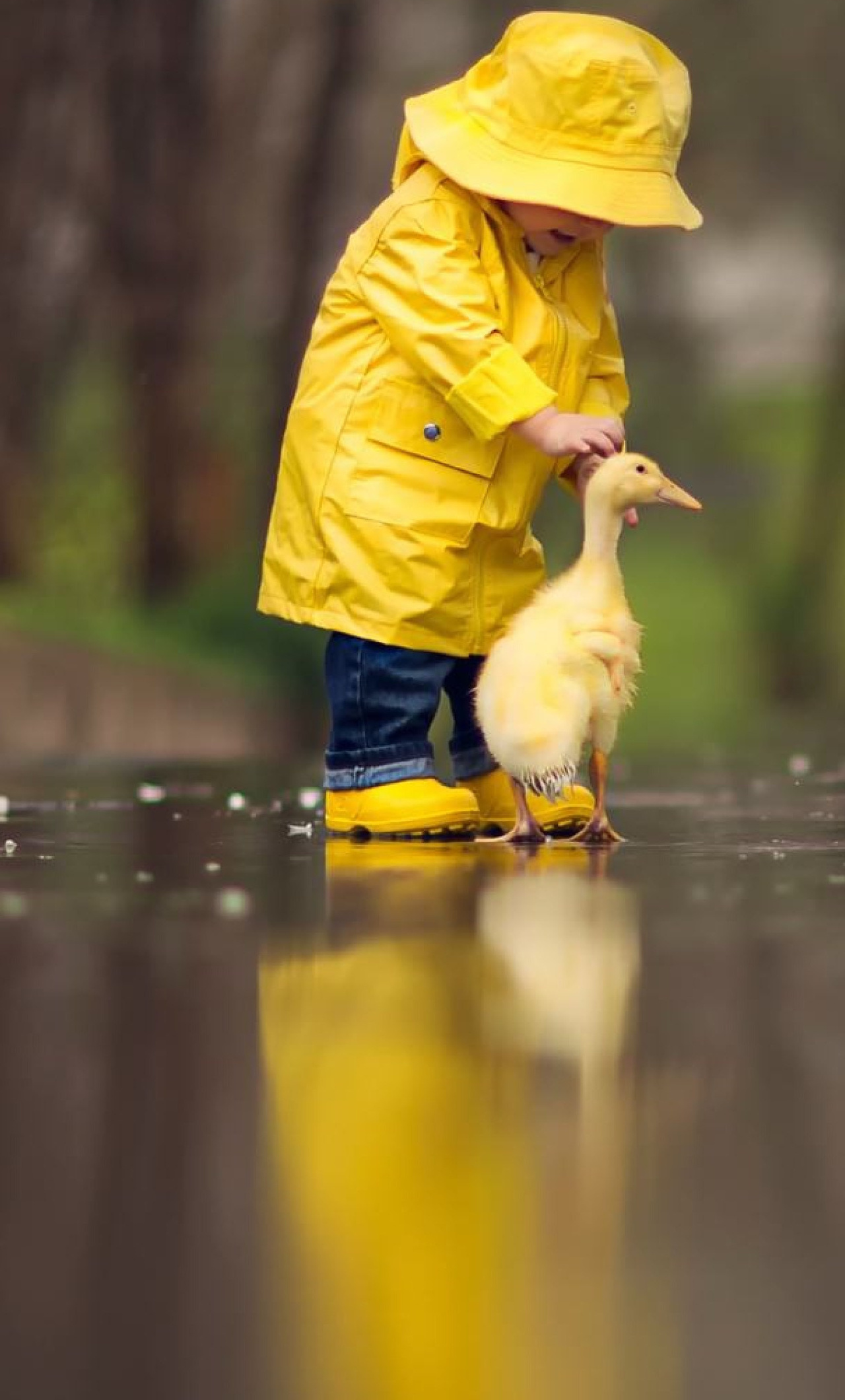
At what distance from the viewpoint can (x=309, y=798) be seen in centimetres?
719

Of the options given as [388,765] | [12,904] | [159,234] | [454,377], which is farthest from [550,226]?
[159,234]

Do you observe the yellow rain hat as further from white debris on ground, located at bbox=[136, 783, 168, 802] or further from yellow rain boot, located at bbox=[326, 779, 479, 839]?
white debris on ground, located at bbox=[136, 783, 168, 802]

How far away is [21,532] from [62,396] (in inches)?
35.6

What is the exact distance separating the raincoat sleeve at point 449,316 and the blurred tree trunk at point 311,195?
736 centimetres

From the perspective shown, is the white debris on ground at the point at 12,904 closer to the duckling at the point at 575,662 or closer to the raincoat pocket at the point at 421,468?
the duckling at the point at 575,662

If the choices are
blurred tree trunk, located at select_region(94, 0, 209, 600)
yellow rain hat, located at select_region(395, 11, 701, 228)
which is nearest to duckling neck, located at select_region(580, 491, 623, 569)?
yellow rain hat, located at select_region(395, 11, 701, 228)

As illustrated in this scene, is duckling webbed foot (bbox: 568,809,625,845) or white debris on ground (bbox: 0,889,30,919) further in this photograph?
duckling webbed foot (bbox: 568,809,625,845)

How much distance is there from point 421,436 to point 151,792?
1986 mm

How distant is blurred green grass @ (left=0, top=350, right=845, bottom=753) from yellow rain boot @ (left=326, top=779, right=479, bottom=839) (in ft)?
14.0

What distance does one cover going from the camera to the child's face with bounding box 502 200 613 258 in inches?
226

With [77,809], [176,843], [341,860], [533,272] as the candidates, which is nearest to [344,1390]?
[341,860]

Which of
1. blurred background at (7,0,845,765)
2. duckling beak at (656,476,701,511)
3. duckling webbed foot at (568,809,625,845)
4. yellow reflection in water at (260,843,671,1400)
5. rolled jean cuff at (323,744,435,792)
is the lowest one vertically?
yellow reflection in water at (260,843,671,1400)

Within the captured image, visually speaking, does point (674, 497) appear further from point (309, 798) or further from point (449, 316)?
point (309, 798)

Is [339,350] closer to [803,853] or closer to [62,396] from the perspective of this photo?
[803,853]
